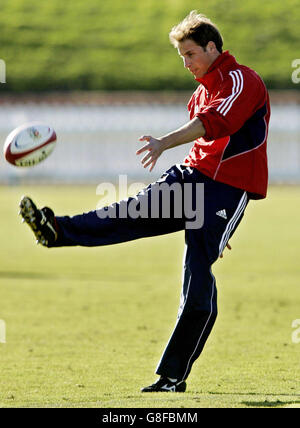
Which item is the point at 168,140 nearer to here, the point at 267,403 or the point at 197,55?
the point at 197,55

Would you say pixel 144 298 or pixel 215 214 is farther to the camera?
pixel 144 298

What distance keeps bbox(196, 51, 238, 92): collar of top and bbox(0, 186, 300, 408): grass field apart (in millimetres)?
2320

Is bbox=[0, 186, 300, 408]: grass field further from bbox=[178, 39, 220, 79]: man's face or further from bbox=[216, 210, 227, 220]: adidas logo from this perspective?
bbox=[178, 39, 220, 79]: man's face

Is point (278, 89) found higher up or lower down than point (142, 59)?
lower down

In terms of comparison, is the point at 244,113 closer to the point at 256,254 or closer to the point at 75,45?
the point at 256,254

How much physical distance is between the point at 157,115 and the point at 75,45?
1584 centimetres

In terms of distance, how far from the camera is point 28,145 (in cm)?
807

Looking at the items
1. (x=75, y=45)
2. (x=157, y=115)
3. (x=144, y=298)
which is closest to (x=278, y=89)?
(x=157, y=115)

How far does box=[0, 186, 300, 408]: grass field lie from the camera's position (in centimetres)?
736

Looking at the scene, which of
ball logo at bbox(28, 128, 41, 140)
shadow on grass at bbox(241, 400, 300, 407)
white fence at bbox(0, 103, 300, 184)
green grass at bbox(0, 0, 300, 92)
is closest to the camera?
shadow on grass at bbox(241, 400, 300, 407)

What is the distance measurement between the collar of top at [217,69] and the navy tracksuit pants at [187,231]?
2.19 feet

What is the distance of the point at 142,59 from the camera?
6181 centimetres

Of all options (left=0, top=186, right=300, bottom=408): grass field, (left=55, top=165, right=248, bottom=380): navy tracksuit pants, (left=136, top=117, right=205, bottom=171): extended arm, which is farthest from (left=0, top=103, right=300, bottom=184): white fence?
(left=136, top=117, right=205, bottom=171): extended arm
